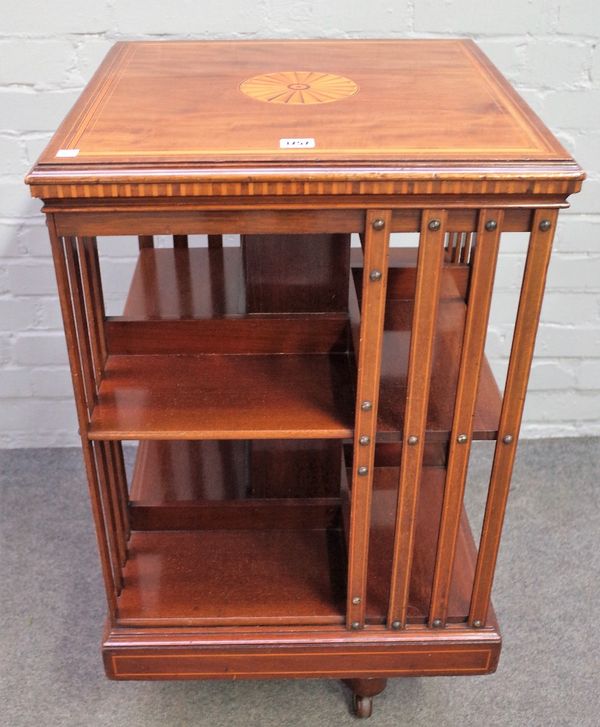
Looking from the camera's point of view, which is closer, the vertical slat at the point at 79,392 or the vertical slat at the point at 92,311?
the vertical slat at the point at 79,392

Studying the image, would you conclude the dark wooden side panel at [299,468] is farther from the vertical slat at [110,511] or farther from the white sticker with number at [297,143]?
the white sticker with number at [297,143]

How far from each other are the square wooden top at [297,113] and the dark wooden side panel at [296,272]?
0.20 meters

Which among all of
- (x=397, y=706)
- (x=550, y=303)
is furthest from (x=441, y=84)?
(x=397, y=706)

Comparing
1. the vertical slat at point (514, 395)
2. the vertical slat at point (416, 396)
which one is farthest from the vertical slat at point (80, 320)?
the vertical slat at point (514, 395)

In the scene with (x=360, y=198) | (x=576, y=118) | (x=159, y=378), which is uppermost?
(x=360, y=198)

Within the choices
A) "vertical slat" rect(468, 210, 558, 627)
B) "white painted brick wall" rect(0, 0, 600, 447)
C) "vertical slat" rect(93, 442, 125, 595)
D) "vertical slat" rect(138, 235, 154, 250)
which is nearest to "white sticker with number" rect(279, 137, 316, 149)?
"vertical slat" rect(468, 210, 558, 627)

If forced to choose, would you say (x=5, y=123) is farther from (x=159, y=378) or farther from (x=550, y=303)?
(x=550, y=303)

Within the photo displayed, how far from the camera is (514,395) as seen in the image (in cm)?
100

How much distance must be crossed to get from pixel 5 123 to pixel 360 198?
918 millimetres

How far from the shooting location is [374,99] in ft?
3.39

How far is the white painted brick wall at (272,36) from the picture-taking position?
1470 millimetres

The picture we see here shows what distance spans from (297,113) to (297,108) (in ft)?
0.06

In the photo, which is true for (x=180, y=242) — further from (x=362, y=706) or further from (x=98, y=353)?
(x=362, y=706)

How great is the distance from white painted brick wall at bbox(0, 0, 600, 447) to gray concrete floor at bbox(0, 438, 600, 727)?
364 mm
